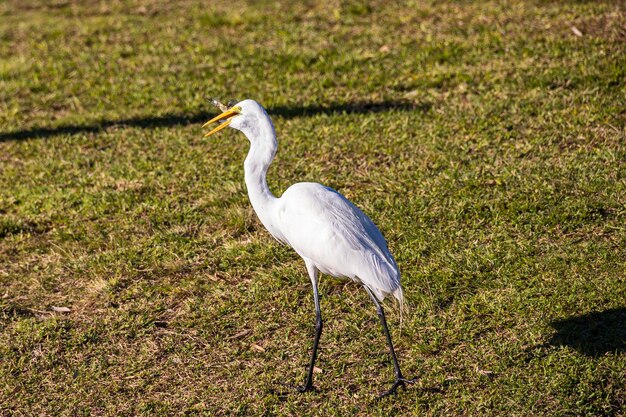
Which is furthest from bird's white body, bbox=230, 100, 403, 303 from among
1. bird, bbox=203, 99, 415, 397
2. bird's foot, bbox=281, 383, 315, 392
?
bird's foot, bbox=281, 383, 315, 392

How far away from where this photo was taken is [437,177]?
234 inches

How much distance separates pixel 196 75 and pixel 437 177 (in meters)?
3.02

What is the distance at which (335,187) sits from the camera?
602cm

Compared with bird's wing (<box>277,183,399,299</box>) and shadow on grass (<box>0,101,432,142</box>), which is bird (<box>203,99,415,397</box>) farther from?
shadow on grass (<box>0,101,432,142</box>)

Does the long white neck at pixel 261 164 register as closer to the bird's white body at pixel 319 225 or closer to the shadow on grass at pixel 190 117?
the bird's white body at pixel 319 225

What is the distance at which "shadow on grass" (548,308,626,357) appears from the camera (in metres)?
4.23

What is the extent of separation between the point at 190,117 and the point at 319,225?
11.2 feet

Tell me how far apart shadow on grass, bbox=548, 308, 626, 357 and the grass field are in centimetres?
2

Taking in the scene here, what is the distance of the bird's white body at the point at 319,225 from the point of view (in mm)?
4051

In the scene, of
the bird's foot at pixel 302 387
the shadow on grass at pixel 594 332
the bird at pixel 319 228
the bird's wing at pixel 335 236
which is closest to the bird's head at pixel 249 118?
the bird at pixel 319 228

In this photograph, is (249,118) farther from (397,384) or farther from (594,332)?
(594,332)

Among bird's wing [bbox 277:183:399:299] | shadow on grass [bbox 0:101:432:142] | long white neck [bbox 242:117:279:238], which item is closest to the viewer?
bird's wing [bbox 277:183:399:299]

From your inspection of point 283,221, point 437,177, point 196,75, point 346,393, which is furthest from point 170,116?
point 346,393

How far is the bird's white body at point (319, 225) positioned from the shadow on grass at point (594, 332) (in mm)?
985
